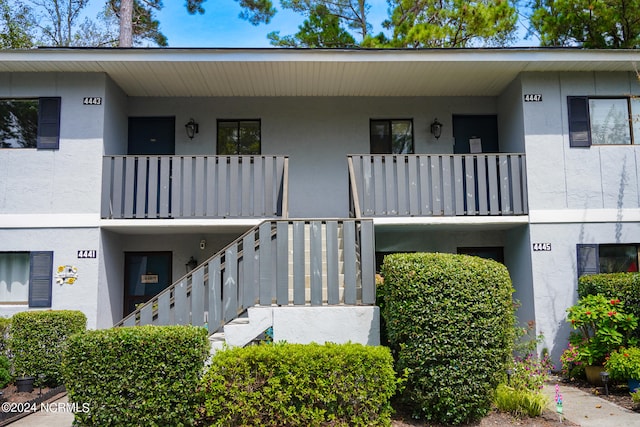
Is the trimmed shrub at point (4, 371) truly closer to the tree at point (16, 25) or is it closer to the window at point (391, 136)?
the window at point (391, 136)

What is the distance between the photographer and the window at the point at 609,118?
10914 millimetres

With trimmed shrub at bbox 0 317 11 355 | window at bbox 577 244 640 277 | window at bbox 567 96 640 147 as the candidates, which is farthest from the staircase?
window at bbox 567 96 640 147

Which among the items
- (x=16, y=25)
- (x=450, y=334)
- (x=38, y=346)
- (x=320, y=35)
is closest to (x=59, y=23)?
(x=16, y=25)

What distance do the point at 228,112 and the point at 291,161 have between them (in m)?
1.81

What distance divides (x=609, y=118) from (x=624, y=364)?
201 inches

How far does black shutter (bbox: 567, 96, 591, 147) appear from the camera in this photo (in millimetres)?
10852

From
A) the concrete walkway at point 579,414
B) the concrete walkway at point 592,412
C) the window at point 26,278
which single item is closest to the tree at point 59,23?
the window at point 26,278

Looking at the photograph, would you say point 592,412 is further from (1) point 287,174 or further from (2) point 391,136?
(2) point 391,136

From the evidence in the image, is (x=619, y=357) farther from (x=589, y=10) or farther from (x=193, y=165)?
(x=589, y=10)

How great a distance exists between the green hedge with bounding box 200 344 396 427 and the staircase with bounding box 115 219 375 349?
143cm

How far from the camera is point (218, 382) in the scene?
649 centimetres

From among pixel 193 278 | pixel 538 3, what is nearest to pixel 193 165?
pixel 193 278

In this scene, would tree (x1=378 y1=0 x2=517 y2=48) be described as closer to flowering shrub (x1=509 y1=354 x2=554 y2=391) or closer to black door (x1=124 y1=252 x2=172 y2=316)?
black door (x1=124 y1=252 x2=172 y2=316)

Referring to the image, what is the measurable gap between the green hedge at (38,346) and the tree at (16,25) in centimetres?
1847
